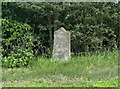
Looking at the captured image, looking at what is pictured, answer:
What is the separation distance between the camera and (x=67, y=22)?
7.53m

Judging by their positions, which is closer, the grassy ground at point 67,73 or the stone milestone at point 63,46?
the grassy ground at point 67,73

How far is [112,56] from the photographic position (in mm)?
6641

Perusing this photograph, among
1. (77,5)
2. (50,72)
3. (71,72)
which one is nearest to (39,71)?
(50,72)

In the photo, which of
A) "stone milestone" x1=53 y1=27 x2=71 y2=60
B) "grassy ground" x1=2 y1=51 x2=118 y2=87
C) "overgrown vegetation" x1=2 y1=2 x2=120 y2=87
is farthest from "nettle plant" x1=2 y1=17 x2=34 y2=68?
"stone milestone" x1=53 y1=27 x2=71 y2=60

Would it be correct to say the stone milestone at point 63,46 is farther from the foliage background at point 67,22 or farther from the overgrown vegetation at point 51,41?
the foliage background at point 67,22

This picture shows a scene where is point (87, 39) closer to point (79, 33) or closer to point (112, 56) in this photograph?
point (79, 33)

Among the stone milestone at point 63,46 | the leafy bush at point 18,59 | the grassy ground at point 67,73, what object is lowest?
the grassy ground at point 67,73

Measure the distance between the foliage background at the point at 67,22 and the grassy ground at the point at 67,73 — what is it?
116 centimetres

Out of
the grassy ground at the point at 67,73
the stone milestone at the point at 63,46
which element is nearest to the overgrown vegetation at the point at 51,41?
the grassy ground at the point at 67,73

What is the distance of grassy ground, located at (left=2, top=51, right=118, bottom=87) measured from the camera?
15.4 feet

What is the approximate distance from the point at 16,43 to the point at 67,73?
8.03ft

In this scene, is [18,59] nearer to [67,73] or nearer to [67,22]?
[67,73]

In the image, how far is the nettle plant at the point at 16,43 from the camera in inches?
247

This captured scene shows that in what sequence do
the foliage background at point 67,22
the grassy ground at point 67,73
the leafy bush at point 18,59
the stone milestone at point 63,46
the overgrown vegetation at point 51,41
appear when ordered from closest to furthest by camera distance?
the grassy ground at point 67,73 → the overgrown vegetation at point 51,41 → the leafy bush at point 18,59 → the stone milestone at point 63,46 → the foliage background at point 67,22
